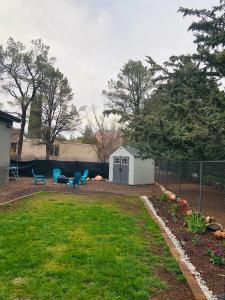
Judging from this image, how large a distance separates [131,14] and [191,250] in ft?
27.9

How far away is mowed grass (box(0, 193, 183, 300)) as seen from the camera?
385cm

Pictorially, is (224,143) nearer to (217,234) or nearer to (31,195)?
(217,234)

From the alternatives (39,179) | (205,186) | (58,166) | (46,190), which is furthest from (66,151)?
(205,186)

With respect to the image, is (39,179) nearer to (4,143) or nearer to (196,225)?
(4,143)

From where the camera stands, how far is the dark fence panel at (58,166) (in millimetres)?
24223

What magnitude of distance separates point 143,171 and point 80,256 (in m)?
18.4

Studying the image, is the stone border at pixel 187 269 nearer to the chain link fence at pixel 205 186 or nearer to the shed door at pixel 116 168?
the chain link fence at pixel 205 186

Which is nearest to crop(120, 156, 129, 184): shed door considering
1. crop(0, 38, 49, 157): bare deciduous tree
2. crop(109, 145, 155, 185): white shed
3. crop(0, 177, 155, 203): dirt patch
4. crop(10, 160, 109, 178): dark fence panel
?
crop(109, 145, 155, 185): white shed

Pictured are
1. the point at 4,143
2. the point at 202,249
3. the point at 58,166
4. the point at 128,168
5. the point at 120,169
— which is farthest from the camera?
the point at 58,166

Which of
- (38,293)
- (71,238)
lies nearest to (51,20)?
(71,238)

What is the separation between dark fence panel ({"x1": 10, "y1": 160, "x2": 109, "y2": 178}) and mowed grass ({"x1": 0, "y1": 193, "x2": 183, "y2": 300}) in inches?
620

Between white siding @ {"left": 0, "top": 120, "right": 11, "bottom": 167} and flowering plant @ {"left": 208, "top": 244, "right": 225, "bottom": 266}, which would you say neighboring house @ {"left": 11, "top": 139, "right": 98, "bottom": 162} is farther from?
flowering plant @ {"left": 208, "top": 244, "right": 225, "bottom": 266}

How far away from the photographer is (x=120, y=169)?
22.9 metres

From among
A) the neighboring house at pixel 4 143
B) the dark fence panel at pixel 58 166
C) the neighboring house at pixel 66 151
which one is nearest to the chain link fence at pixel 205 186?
the neighboring house at pixel 4 143
